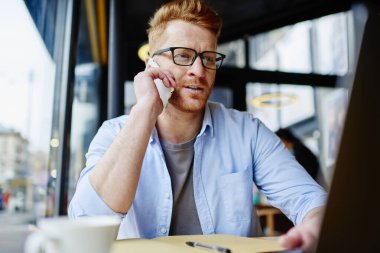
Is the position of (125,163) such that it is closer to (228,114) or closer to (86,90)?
(228,114)

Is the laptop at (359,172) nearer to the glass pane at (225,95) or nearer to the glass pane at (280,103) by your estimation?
the glass pane at (225,95)

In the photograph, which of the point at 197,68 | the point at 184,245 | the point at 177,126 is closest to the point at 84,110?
the point at 177,126

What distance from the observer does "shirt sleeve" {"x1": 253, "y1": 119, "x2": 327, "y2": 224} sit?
1.30 m

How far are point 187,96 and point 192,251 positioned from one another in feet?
2.78

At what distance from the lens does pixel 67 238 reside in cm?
53

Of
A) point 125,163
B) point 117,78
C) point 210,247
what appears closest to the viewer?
point 210,247

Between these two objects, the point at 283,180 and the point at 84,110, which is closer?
the point at 283,180

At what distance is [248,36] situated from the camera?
219 inches

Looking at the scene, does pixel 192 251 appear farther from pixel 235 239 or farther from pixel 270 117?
pixel 270 117

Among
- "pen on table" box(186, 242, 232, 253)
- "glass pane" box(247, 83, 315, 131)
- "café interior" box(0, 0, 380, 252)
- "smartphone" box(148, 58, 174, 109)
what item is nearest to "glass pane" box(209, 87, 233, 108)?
"café interior" box(0, 0, 380, 252)

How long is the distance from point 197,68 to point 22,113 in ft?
3.26

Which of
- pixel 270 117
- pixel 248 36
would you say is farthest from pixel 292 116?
pixel 248 36

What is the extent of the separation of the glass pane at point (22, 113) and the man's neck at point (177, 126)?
693 mm

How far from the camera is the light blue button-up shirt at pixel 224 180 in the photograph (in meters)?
1.35
